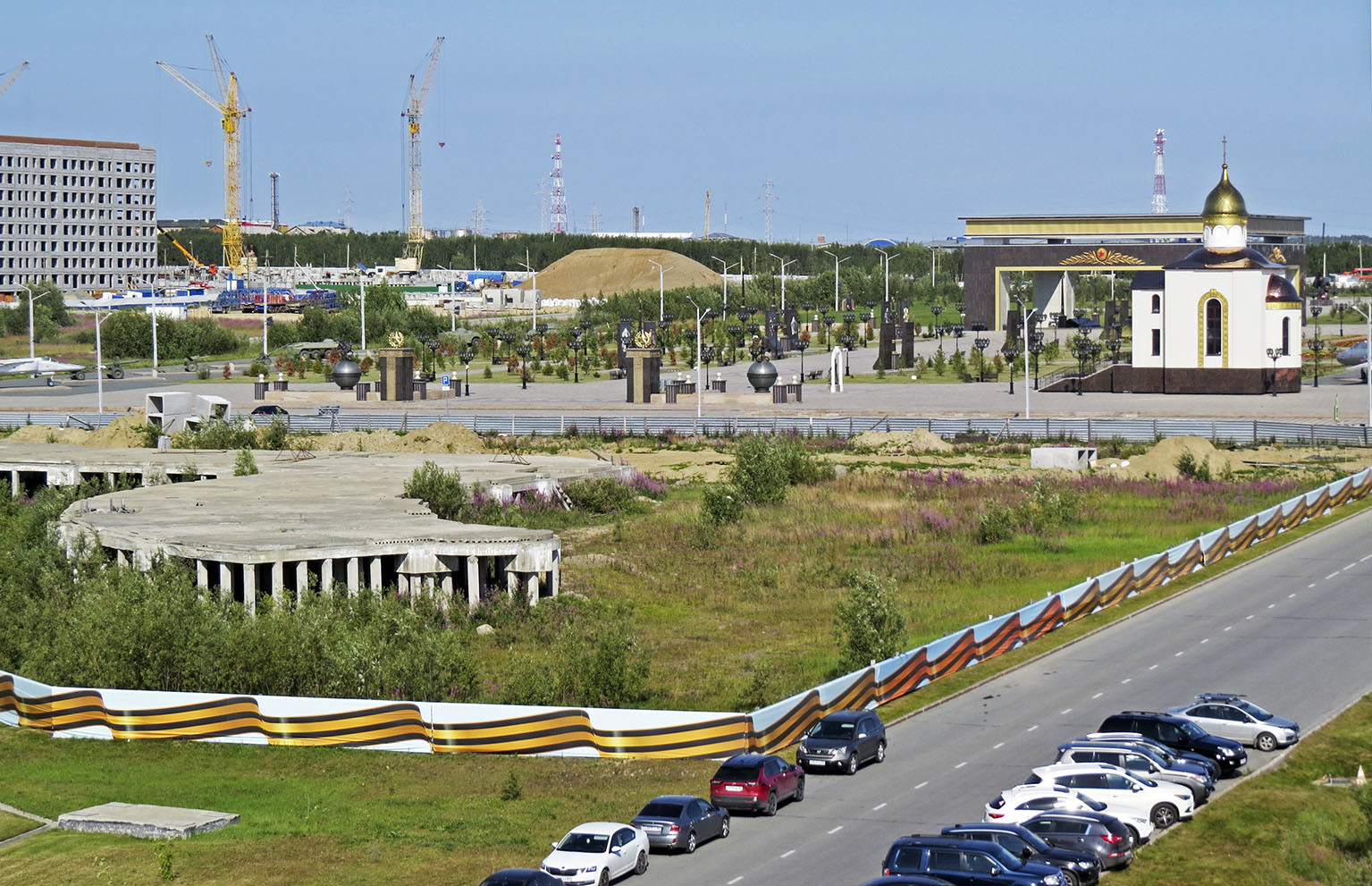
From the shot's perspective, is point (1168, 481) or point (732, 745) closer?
point (732, 745)

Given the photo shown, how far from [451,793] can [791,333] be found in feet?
396

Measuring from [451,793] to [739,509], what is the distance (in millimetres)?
32370

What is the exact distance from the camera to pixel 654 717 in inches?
1328

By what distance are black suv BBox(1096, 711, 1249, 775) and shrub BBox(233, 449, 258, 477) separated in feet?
138

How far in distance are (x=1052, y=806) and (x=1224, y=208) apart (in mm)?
87487

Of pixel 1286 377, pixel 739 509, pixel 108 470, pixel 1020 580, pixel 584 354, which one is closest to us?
pixel 1020 580

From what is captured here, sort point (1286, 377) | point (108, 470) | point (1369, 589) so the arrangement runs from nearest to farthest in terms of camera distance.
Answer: point (1369, 589), point (108, 470), point (1286, 377)

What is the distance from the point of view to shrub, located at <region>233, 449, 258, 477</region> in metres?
67.8

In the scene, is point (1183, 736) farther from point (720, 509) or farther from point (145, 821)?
point (720, 509)

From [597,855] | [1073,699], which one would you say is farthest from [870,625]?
[597,855]

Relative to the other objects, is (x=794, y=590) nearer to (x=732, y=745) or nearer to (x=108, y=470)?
(x=732, y=745)

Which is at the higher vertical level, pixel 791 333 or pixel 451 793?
pixel 791 333

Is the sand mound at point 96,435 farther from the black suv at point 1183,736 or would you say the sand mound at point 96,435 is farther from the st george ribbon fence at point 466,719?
the black suv at point 1183,736

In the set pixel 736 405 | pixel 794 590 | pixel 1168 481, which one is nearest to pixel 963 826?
pixel 794 590
